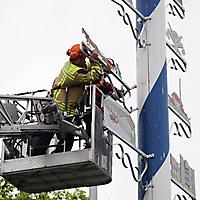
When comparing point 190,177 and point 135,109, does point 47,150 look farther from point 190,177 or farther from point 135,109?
point 190,177

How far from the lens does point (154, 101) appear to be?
39.2 feet

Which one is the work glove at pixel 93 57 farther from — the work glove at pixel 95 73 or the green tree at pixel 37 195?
the green tree at pixel 37 195

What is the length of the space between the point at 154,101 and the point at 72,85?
154 cm

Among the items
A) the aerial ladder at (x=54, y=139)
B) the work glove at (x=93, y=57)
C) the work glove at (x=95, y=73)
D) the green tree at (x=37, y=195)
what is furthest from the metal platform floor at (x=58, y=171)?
the green tree at (x=37, y=195)

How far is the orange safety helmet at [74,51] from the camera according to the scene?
1120cm

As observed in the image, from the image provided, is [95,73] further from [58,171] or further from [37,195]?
[37,195]

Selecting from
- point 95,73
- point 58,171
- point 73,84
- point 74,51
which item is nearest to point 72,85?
point 73,84

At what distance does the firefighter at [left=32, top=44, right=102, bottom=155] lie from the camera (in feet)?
36.3

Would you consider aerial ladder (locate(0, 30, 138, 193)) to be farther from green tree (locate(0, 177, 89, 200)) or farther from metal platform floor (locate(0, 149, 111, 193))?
green tree (locate(0, 177, 89, 200))

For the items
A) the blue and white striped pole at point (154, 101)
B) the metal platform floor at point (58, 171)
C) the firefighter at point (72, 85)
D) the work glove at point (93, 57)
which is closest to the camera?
the metal platform floor at point (58, 171)

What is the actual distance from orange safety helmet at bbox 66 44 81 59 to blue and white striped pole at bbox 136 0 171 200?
1414 millimetres

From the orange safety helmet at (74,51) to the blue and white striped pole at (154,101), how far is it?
141 cm

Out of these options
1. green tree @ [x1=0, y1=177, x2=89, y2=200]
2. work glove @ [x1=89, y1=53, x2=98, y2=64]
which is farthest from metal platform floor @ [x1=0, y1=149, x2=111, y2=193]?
green tree @ [x1=0, y1=177, x2=89, y2=200]

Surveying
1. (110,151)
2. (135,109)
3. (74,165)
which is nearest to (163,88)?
(135,109)
